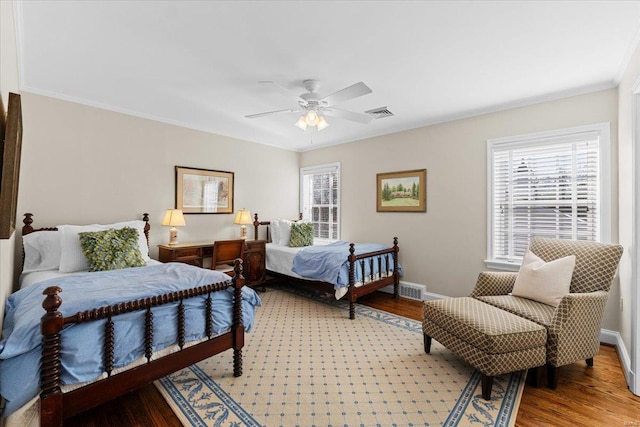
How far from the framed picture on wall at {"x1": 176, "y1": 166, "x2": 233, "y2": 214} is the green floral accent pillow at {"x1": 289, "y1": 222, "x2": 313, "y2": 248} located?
3.64 ft

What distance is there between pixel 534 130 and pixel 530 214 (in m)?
0.98

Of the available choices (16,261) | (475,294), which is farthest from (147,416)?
(475,294)

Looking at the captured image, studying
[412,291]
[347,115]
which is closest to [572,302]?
[412,291]

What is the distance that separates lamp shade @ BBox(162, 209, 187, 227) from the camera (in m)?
3.94

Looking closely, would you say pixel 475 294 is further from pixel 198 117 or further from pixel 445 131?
pixel 198 117

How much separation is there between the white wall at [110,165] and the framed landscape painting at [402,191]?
2.35 metres

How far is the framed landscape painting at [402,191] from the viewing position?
432cm

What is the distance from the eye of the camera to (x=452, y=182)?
159 inches

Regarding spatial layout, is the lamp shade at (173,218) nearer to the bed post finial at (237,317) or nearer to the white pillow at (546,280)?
the bed post finial at (237,317)

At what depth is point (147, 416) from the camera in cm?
190

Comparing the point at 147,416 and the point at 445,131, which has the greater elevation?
the point at 445,131

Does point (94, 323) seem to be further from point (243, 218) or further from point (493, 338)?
point (243, 218)

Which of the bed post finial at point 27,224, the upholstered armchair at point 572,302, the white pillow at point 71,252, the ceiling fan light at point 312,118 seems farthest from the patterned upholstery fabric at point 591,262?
the bed post finial at point 27,224

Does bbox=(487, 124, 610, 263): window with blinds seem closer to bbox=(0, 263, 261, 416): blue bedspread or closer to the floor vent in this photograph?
the floor vent
